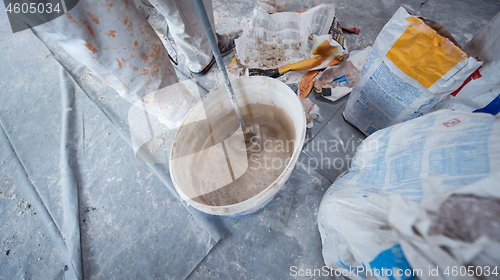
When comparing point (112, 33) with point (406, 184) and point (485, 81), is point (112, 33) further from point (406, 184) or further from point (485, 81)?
point (485, 81)

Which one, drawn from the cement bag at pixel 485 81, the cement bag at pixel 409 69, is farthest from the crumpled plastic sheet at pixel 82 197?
the cement bag at pixel 485 81

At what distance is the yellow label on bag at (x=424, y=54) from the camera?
0.50m

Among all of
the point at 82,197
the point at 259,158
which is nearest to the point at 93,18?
the point at 259,158

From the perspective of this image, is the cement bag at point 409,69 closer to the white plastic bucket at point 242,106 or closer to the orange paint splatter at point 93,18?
the white plastic bucket at point 242,106

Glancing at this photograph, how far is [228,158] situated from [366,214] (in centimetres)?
59

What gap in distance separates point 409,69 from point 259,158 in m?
0.59

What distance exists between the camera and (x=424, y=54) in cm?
→ 53

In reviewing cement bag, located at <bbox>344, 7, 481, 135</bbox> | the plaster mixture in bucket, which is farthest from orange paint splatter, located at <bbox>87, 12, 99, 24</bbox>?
cement bag, located at <bbox>344, 7, 481, 135</bbox>

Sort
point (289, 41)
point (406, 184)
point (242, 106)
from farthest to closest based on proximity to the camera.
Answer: point (289, 41), point (242, 106), point (406, 184)

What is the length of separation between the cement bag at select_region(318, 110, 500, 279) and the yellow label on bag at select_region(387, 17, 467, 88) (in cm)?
13

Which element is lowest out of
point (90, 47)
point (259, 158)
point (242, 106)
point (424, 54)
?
point (259, 158)

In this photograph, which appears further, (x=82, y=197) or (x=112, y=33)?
(x=82, y=197)

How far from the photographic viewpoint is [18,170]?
104cm

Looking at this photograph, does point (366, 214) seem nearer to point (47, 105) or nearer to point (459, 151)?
point (459, 151)
